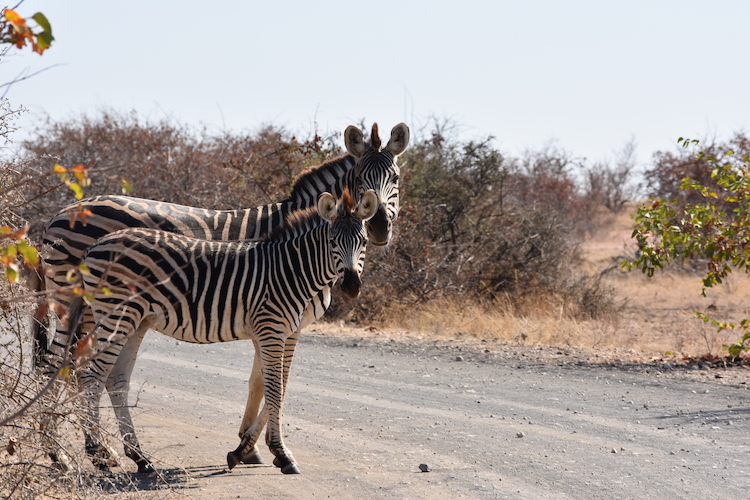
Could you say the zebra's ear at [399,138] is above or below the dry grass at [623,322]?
above

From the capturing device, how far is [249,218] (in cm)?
693

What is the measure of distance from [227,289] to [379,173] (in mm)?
2010

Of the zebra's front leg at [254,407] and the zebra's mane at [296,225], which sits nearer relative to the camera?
the zebra's front leg at [254,407]

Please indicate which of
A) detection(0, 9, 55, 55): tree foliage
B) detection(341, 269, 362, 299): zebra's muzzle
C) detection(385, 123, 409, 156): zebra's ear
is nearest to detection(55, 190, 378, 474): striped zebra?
detection(341, 269, 362, 299): zebra's muzzle

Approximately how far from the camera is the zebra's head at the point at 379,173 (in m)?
6.71

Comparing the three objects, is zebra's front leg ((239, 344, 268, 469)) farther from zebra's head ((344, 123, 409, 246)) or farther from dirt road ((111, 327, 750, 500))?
zebra's head ((344, 123, 409, 246))

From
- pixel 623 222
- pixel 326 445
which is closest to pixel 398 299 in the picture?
pixel 326 445

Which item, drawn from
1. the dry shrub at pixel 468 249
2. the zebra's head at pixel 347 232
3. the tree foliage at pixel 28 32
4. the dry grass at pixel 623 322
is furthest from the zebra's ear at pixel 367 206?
the dry shrub at pixel 468 249

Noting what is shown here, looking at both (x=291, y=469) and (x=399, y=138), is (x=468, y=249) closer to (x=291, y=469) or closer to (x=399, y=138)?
(x=399, y=138)

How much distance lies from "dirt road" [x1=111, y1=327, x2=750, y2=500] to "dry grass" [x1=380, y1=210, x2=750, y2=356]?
1521 mm

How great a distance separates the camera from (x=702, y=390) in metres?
8.42

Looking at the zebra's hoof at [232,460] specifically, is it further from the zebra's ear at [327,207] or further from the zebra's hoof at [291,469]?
the zebra's ear at [327,207]

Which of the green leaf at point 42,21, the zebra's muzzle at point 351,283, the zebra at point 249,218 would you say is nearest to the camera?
the green leaf at point 42,21

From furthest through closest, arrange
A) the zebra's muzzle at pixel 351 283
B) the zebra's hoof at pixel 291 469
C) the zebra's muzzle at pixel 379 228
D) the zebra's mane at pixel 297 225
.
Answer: the zebra's muzzle at pixel 379 228 → the zebra's mane at pixel 297 225 → the zebra's hoof at pixel 291 469 → the zebra's muzzle at pixel 351 283
